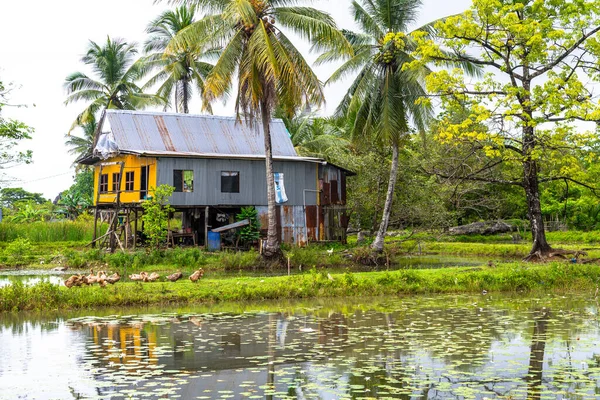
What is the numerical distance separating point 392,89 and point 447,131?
7745 millimetres

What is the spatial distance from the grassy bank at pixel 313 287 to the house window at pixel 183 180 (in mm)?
14508

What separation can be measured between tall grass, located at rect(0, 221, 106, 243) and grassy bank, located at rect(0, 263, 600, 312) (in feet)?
66.1

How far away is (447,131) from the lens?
894 inches

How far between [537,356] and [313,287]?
8.41m

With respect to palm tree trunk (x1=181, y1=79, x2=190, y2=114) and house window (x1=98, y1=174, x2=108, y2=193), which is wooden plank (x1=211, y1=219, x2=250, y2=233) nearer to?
house window (x1=98, y1=174, x2=108, y2=193)

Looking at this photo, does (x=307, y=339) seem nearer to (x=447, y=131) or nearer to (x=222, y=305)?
(x=222, y=305)

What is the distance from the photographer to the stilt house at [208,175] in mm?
32156

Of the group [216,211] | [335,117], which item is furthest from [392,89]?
[216,211]

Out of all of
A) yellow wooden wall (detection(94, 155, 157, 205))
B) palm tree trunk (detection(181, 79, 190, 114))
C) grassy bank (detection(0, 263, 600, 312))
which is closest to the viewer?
grassy bank (detection(0, 263, 600, 312))

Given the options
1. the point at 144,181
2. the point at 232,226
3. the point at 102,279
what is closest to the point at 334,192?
the point at 232,226

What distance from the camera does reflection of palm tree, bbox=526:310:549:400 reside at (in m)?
8.05

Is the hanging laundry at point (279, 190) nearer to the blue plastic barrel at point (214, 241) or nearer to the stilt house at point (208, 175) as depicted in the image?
the stilt house at point (208, 175)

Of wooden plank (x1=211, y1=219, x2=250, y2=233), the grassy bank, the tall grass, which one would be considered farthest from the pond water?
the tall grass

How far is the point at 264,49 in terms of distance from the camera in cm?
2447
